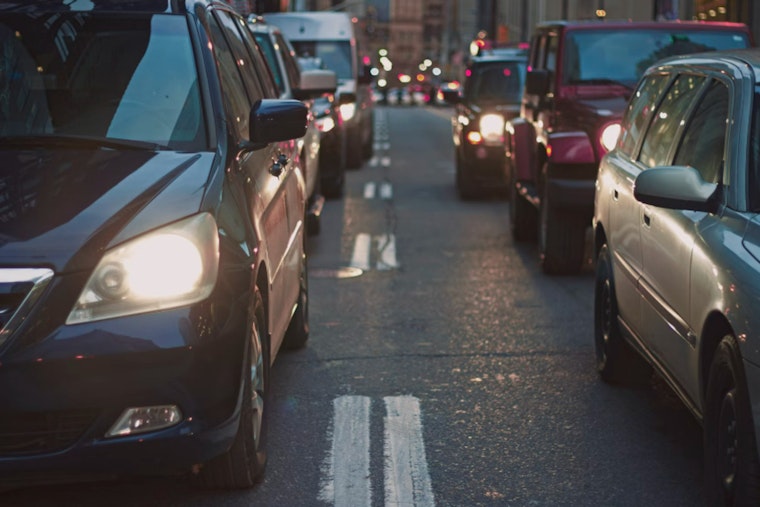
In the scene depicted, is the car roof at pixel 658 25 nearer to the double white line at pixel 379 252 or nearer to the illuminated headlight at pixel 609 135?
the illuminated headlight at pixel 609 135

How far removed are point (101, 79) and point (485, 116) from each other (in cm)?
1167

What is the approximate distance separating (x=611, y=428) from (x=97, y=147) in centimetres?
249

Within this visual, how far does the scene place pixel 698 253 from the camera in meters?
4.93

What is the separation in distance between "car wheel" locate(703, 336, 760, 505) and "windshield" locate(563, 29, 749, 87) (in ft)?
23.0

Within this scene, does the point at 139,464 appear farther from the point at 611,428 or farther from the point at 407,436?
the point at 611,428

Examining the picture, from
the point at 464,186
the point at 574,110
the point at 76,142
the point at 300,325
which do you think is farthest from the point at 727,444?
the point at 464,186

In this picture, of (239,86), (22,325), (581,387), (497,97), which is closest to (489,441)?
(581,387)

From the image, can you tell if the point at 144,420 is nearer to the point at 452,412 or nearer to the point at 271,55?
the point at 452,412

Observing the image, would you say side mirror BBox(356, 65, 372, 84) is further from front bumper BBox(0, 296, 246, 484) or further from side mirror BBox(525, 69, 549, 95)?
front bumper BBox(0, 296, 246, 484)

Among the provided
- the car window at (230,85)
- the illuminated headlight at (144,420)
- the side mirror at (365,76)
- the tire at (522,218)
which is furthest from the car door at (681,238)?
the side mirror at (365,76)

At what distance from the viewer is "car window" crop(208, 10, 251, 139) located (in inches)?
222

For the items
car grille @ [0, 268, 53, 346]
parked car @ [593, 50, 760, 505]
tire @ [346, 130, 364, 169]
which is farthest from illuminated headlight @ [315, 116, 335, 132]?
car grille @ [0, 268, 53, 346]

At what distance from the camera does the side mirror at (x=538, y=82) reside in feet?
37.7

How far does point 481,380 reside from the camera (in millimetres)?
7105
